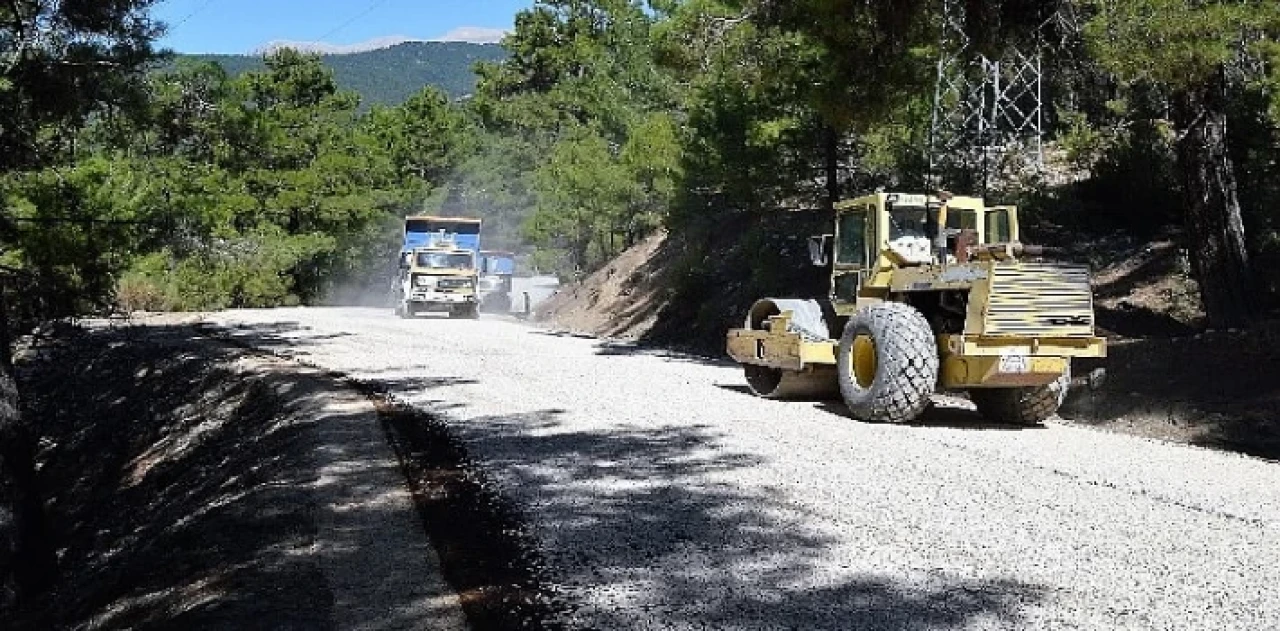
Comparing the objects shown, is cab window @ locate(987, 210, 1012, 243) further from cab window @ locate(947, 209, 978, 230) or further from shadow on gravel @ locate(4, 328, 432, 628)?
shadow on gravel @ locate(4, 328, 432, 628)

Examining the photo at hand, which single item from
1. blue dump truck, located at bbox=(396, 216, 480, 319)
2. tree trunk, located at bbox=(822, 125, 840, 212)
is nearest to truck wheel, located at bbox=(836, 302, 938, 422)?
tree trunk, located at bbox=(822, 125, 840, 212)

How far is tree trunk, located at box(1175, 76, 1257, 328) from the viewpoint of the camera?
13406mm

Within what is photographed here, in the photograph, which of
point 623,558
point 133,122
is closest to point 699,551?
point 623,558

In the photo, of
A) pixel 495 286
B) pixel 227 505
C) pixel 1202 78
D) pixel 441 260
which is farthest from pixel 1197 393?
pixel 495 286

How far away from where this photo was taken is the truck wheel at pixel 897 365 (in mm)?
10438

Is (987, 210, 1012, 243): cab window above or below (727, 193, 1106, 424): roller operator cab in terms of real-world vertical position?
above

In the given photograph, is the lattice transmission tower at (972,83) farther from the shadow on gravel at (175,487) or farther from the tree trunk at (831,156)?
the shadow on gravel at (175,487)

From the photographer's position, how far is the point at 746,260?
82.6 feet

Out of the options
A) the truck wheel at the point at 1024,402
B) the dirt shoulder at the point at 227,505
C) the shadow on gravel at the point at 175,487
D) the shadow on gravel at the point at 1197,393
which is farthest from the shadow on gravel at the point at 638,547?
the shadow on gravel at the point at 1197,393

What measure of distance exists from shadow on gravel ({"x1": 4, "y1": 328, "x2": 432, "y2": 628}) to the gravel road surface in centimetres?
134

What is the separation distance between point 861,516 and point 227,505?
435 cm

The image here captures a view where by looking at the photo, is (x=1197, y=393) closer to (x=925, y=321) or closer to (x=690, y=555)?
(x=925, y=321)

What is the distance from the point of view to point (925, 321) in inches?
420

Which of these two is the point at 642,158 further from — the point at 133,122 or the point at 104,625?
the point at 104,625
